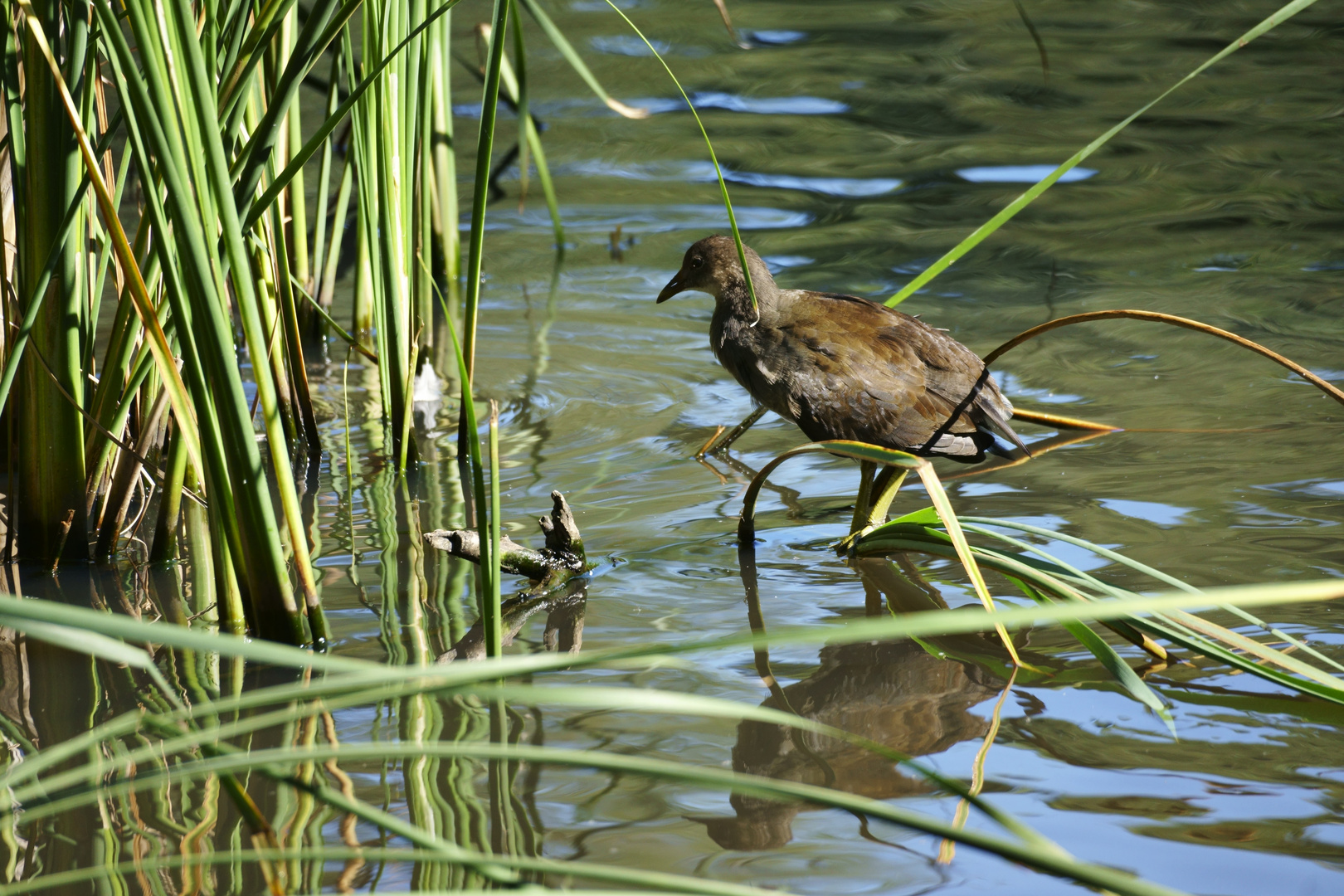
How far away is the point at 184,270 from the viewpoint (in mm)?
2211

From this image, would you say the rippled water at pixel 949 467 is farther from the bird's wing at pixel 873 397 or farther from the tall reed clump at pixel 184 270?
the tall reed clump at pixel 184 270

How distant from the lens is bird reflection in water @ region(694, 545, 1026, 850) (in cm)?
216

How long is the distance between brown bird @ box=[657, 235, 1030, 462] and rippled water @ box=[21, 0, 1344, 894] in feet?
0.92

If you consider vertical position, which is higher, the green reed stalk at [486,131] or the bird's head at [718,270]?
the green reed stalk at [486,131]

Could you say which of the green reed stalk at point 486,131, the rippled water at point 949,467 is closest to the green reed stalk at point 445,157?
the rippled water at point 949,467

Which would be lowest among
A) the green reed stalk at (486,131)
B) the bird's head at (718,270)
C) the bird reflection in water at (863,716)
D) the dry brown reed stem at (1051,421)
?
the bird reflection in water at (863,716)

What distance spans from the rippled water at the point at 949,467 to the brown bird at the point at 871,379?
28cm

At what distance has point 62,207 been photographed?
2.66 meters

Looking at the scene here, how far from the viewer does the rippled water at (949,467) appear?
215 centimetres

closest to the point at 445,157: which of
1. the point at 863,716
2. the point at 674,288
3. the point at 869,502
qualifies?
the point at 674,288

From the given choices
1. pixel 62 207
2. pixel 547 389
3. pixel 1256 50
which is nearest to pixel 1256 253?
pixel 547 389

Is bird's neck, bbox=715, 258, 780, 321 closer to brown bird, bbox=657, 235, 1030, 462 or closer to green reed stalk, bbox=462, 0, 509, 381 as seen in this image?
brown bird, bbox=657, 235, 1030, 462

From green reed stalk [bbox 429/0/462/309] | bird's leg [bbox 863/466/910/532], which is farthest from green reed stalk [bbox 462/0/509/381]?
green reed stalk [bbox 429/0/462/309]

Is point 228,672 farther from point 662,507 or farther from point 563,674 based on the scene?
point 662,507
